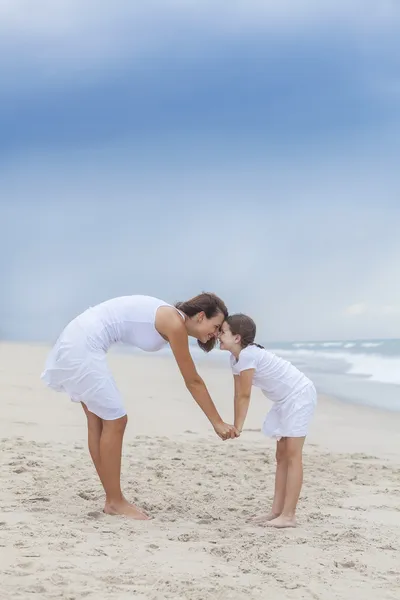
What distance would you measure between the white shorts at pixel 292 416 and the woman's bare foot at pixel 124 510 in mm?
893

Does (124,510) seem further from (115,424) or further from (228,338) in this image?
(228,338)

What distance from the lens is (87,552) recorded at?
Answer: 11.6 feet

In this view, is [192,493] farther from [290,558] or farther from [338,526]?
[290,558]

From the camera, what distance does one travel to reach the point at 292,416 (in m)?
4.55

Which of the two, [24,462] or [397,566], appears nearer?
[397,566]

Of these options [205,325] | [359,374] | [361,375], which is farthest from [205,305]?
[359,374]

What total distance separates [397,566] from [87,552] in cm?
153

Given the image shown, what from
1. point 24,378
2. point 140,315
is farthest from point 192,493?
point 24,378

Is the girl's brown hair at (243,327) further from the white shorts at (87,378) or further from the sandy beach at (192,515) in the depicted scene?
the sandy beach at (192,515)

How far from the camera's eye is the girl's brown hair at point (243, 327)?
14.5 feet

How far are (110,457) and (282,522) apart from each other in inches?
42.0

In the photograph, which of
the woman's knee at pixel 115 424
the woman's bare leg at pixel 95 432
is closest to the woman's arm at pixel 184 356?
the woman's knee at pixel 115 424

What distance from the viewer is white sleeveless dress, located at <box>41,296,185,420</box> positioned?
4320mm

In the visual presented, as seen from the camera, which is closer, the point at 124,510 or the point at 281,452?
the point at 124,510
